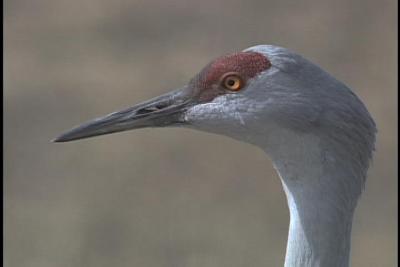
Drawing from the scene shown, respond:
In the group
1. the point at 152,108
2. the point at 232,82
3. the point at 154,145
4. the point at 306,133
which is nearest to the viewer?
the point at 306,133

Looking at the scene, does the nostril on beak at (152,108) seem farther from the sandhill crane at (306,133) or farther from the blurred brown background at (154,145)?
the blurred brown background at (154,145)

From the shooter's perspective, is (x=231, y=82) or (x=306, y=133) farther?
A: (x=231, y=82)

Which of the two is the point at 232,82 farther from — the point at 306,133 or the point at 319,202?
the point at 319,202

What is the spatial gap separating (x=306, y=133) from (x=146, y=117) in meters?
0.68

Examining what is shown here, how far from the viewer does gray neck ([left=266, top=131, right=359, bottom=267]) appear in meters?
4.13

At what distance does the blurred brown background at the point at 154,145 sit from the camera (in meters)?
9.02

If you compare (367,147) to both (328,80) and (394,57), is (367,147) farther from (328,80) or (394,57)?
(394,57)

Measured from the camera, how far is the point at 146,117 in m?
4.44

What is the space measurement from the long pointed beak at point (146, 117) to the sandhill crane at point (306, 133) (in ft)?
0.63

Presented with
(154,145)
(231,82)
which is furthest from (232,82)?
(154,145)

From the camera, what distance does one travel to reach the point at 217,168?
33.5ft

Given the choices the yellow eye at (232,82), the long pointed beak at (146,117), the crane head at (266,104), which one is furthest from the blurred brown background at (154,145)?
the yellow eye at (232,82)

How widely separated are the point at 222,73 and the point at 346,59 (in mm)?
8186

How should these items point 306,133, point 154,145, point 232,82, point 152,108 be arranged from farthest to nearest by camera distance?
point 154,145, point 152,108, point 232,82, point 306,133
